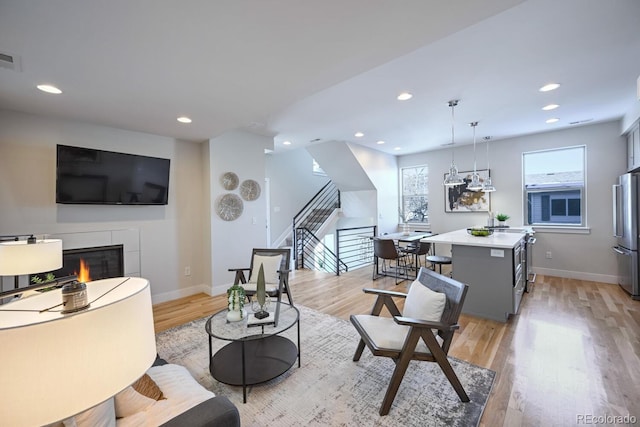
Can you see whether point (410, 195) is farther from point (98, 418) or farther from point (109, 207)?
point (98, 418)

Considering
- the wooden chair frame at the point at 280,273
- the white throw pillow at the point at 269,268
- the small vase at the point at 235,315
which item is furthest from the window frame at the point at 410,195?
the small vase at the point at 235,315

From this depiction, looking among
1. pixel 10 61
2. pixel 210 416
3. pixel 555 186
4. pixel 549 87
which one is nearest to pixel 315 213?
pixel 555 186

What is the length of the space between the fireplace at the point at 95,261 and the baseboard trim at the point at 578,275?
7299 millimetres

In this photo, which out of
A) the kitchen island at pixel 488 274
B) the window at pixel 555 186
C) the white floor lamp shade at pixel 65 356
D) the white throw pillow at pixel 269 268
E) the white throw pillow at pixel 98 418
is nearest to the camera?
the white floor lamp shade at pixel 65 356

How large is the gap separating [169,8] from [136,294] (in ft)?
5.41

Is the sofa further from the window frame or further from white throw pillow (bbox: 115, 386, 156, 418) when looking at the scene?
the window frame

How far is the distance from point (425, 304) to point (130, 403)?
1.80m

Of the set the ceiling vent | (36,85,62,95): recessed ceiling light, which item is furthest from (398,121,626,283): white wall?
the ceiling vent

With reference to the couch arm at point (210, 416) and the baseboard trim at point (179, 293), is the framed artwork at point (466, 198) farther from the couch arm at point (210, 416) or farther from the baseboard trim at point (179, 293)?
the couch arm at point (210, 416)

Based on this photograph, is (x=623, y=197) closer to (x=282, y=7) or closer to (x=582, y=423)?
(x=582, y=423)

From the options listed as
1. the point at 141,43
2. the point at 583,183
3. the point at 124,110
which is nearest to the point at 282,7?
the point at 141,43

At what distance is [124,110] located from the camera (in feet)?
9.84

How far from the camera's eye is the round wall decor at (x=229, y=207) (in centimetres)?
434

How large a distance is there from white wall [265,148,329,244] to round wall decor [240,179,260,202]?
2184 millimetres
